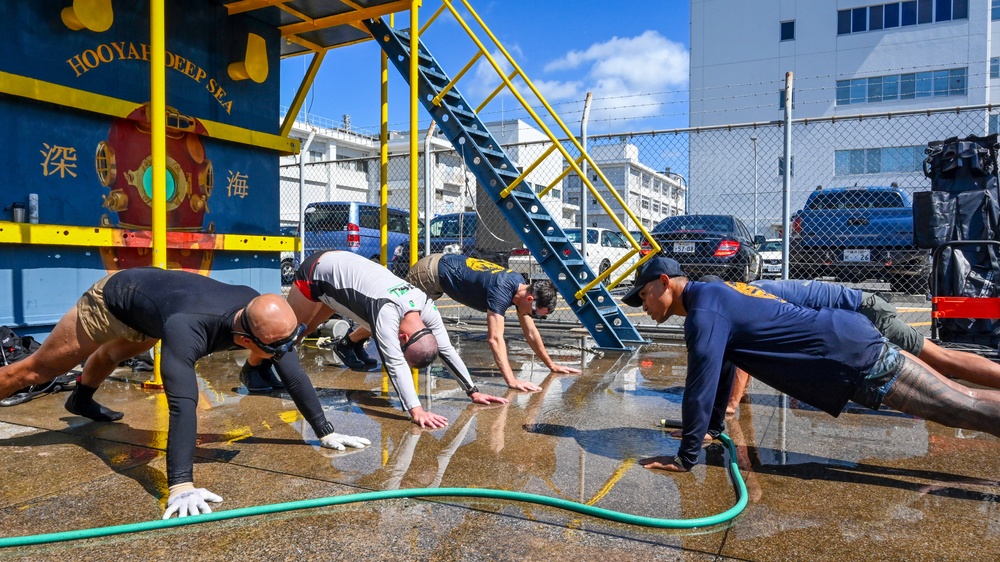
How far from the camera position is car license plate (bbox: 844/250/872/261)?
10891mm

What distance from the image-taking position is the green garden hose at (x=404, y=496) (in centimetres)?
278

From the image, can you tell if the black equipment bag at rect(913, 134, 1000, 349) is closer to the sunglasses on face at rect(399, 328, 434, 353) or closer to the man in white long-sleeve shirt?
the man in white long-sleeve shirt

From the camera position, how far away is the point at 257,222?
8016 mm

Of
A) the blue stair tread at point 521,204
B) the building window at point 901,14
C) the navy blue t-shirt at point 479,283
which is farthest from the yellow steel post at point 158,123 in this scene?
the building window at point 901,14

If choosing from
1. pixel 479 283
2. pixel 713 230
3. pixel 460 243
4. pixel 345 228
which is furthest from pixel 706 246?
pixel 345 228

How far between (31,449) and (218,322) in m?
1.56

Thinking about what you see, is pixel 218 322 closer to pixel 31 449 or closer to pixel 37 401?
pixel 31 449

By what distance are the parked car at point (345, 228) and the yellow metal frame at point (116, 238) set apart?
23.3 feet

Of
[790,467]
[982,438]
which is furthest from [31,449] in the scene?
[982,438]

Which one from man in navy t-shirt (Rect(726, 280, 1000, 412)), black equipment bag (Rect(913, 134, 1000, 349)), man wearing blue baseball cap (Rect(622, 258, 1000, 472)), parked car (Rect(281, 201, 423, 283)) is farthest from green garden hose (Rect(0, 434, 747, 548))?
parked car (Rect(281, 201, 423, 283))

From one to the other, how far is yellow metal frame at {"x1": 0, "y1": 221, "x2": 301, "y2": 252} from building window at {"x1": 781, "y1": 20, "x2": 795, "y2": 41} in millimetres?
32061

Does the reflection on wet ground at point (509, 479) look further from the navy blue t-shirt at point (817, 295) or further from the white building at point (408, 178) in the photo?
the white building at point (408, 178)

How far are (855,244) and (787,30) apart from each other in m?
26.7

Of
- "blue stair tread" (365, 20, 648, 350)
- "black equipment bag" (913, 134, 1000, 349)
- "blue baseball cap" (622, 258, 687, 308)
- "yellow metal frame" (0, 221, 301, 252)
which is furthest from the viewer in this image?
"blue stair tread" (365, 20, 648, 350)
